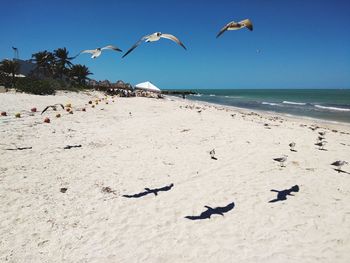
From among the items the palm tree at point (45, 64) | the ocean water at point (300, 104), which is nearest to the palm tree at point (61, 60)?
the palm tree at point (45, 64)

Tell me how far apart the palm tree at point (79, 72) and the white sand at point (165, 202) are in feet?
128

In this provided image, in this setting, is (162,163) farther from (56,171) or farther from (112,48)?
(112,48)

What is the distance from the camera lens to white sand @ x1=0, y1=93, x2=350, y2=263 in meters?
4.66

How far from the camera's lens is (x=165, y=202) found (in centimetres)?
623

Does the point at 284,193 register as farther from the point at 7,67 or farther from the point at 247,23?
the point at 7,67

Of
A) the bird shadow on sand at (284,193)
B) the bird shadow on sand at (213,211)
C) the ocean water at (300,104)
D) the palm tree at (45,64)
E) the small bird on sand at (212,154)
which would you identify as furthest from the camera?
the palm tree at (45,64)

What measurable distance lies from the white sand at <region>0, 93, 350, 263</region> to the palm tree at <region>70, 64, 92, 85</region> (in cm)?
3888

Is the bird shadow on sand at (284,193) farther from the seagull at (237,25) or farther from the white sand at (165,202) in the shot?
the seagull at (237,25)

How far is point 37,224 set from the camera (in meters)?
5.13

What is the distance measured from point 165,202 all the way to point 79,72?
45.8 meters

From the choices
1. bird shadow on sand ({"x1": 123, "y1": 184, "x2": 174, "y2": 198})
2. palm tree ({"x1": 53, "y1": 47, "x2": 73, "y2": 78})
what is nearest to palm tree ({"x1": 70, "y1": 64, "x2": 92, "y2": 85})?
palm tree ({"x1": 53, "y1": 47, "x2": 73, "y2": 78})

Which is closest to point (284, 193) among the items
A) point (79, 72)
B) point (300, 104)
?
point (300, 104)

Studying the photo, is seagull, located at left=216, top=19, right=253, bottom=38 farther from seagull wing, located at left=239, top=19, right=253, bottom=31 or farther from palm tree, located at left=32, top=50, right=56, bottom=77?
palm tree, located at left=32, top=50, right=56, bottom=77

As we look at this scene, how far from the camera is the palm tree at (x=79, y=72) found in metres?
47.7
